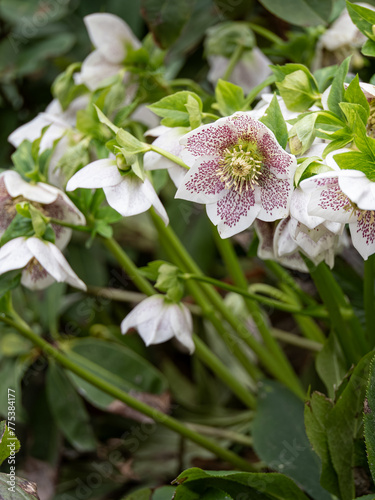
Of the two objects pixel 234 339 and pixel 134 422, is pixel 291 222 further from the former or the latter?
pixel 134 422

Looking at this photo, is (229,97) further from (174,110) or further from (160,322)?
(160,322)

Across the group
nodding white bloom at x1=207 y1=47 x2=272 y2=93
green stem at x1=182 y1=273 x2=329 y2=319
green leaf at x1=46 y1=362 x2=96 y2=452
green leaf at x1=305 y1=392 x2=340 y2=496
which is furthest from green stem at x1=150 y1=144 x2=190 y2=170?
green leaf at x1=46 y1=362 x2=96 y2=452

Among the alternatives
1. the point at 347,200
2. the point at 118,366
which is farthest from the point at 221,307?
the point at 347,200

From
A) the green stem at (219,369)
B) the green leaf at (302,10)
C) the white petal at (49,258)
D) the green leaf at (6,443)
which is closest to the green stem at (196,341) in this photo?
the green stem at (219,369)

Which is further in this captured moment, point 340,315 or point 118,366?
point 118,366

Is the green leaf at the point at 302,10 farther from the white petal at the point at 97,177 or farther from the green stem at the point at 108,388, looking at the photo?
the green stem at the point at 108,388

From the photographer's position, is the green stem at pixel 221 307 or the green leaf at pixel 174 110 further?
the green stem at pixel 221 307

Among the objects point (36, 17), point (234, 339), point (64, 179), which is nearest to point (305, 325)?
point (234, 339)
